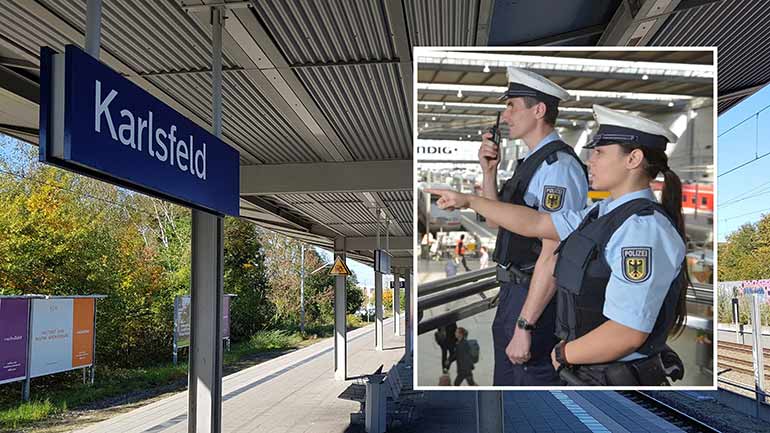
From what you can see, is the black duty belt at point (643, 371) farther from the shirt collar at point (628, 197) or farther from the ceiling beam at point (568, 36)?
the ceiling beam at point (568, 36)

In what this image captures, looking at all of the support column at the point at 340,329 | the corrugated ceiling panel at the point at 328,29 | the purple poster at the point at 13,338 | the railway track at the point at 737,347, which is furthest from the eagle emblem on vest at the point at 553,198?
the railway track at the point at 737,347

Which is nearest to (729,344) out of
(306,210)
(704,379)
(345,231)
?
(345,231)

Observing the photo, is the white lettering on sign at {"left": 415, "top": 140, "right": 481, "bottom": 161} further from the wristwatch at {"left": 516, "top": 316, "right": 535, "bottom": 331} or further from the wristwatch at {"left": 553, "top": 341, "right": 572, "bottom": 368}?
the wristwatch at {"left": 553, "top": 341, "right": 572, "bottom": 368}

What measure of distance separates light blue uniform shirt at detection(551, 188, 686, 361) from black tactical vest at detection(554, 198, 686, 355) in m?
0.03

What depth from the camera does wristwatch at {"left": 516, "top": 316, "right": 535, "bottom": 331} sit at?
4.25m

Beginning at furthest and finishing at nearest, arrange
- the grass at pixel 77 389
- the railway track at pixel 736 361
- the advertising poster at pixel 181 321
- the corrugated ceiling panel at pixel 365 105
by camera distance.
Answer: the advertising poster at pixel 181 321 < the railway track at pixel 736 361 < the grass at pixel 77 389 < the corrugated ceiling panel at pixel 365 105

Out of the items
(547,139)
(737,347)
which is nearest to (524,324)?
(547,139)

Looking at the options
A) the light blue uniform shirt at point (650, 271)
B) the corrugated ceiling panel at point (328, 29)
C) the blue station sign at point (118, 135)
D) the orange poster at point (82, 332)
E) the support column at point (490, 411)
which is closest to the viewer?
the blue station sign at point (118, 135)

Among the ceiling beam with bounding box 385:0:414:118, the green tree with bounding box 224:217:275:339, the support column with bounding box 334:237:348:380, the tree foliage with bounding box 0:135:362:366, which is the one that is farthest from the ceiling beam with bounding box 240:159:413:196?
the green tree with bounding box 224:217:275:339

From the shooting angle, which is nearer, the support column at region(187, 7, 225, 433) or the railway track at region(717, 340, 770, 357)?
the support column at region(187, 7, 225, 433)

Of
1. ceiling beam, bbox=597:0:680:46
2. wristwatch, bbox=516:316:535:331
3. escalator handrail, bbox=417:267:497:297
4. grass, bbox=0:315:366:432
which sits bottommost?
grass, bbox=0:315:366:432

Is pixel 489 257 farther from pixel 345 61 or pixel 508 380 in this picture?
pixel 345 61

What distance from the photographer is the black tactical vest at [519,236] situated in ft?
14.0

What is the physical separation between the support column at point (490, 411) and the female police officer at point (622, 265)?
1487mm
